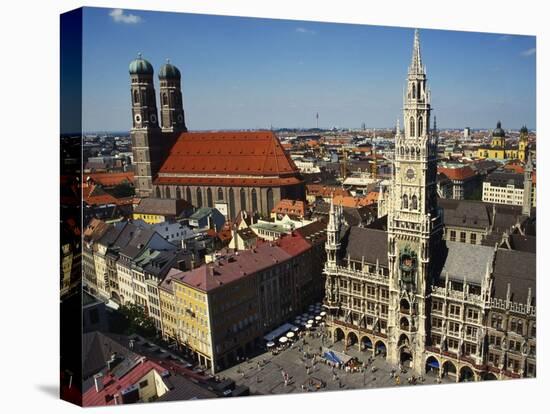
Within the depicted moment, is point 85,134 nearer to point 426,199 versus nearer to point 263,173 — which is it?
point 426,199

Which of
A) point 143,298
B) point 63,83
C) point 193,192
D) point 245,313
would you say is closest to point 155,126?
point 193,192

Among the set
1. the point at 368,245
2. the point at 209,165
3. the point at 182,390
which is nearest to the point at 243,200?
the point at 209,165

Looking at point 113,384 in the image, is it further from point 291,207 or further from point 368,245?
point 291,207

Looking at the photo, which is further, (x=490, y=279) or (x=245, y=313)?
(x=245, y=313)

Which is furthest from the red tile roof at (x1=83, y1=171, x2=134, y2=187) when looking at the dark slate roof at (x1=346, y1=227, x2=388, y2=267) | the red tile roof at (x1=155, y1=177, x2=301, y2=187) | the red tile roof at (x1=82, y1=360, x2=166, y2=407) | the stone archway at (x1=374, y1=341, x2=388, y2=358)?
the stone archway at (x1=374, y1=341, x2=388, y2=358)

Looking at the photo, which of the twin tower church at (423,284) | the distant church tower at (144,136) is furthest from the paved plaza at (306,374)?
the distant church tower at (144,136)

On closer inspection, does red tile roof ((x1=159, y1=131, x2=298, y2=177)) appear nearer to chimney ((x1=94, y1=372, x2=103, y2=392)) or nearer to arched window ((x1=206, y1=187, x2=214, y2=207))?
arched window ((x1=206, y1=187, x2=214, y2=207))
